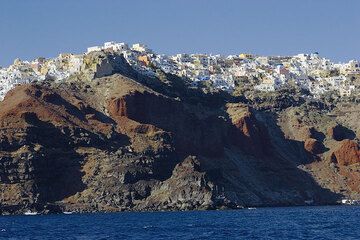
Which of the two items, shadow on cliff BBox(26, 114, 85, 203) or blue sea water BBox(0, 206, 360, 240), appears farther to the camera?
shadow on cliff BBox(26, 114, 85, 203)

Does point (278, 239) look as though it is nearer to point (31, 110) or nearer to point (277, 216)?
point (277, 216)

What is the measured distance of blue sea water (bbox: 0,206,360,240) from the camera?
109 metres

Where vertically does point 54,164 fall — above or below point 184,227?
above

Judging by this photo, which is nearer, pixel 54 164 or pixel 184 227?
pixel 184 227

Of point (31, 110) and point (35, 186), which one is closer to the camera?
point (35, 186)

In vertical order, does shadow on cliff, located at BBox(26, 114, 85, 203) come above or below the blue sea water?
above

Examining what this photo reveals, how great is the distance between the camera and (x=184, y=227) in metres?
123

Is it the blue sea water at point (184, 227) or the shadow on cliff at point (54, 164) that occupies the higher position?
the shadow on cliff at point (54, 164)

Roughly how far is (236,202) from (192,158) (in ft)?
50.3

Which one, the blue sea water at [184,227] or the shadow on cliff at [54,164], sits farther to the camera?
the shadow on cliff at [54,164]

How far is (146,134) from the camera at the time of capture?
19688cm

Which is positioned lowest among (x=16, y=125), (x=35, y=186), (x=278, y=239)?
(x=278, y=239)

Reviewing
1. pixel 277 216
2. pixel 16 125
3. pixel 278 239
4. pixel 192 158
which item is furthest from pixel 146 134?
pixel 278 239

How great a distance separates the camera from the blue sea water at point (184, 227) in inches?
4281
